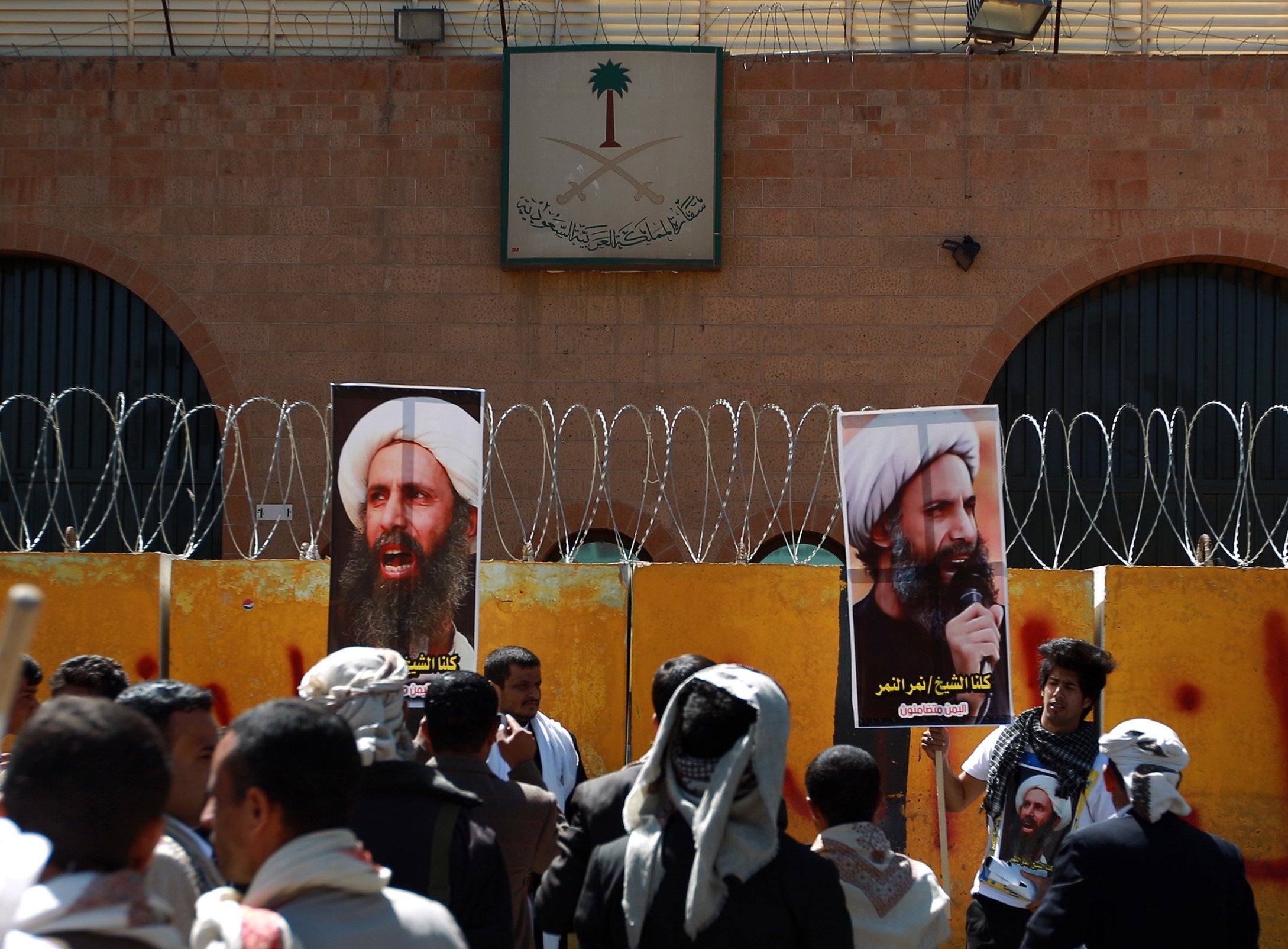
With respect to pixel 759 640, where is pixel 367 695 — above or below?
above

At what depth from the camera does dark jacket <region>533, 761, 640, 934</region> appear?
3092mm

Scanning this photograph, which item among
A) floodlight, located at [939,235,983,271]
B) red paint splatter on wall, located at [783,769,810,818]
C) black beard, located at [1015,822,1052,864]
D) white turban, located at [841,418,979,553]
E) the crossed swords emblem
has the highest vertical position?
the crossed swords emblem

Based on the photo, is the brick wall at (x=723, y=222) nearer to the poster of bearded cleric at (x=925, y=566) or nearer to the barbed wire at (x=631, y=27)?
the barbed wire at (x=631, y=27)

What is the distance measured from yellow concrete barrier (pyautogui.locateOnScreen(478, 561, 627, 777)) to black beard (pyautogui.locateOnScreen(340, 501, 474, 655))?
722 mm

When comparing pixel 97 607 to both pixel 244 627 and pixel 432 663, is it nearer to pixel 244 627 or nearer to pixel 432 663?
pixel 244 627

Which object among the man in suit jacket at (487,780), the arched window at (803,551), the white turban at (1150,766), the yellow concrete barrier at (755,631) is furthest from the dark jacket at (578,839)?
the arched window at (803,551)

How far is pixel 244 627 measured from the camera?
6578 millimetres

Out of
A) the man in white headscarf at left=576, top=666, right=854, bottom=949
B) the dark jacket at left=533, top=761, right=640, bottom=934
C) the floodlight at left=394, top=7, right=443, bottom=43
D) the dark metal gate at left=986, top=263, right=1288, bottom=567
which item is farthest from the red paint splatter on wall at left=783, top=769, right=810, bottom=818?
the floodlight at left=394, top=7, right=443, bottom=43

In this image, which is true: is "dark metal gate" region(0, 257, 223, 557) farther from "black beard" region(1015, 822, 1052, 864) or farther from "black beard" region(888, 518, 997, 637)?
"black beard" region(1015, 822, 1052, 864)

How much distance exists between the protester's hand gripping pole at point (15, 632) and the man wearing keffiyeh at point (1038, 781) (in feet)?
11.5

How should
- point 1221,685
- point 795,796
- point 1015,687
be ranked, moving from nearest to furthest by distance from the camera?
point 1221,685, point 1015,687, point 795,796

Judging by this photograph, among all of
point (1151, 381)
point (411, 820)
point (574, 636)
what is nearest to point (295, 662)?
point (574, 636)

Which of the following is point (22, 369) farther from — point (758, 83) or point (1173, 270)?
point (1173, 270)

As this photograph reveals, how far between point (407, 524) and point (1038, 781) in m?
2.75
